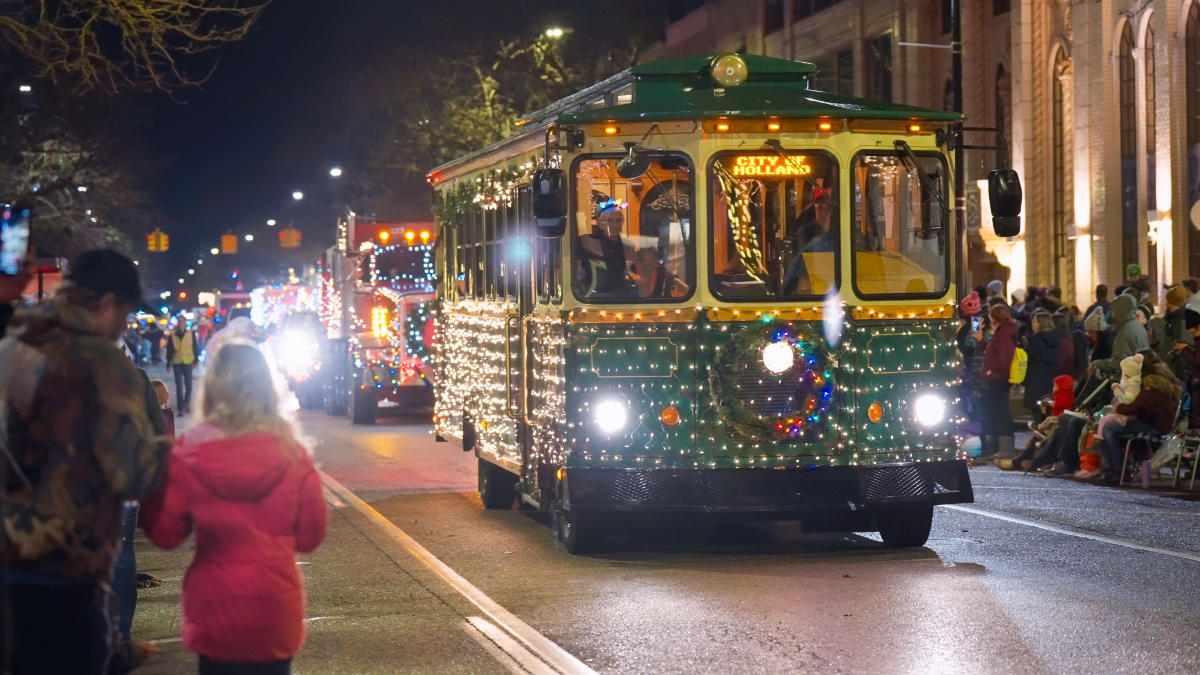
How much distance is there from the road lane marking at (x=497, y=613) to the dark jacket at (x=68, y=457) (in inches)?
144

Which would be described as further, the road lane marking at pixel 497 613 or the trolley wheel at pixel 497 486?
the trolley wheel at pixel 497 486

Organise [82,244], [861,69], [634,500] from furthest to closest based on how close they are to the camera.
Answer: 1. [82,244]
2. [861,69]
3. [634,500]

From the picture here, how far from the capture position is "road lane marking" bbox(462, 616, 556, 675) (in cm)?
834

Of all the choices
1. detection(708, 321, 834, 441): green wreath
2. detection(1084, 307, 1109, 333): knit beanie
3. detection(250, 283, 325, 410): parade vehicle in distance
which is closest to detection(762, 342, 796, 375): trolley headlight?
detection(708, 321, 834, 441): green wreath

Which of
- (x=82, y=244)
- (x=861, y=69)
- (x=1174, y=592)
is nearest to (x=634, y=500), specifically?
(x=1174, y=592)

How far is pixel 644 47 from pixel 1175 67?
2189 cm

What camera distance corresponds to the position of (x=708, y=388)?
38.7 feet

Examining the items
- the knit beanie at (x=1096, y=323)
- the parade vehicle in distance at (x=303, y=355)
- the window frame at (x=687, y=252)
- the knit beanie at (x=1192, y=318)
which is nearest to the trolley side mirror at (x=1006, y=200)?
the window frame at (x=687, y=252)

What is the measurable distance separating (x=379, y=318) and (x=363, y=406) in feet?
4.63

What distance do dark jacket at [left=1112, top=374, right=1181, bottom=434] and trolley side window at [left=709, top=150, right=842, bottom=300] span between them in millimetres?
5269

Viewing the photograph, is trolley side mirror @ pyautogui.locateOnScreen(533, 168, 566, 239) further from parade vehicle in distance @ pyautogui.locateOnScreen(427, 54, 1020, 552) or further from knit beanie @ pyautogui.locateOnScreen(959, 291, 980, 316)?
knit beanie @ pyautogui.locateOnScreen(959, 291, 980, 316)

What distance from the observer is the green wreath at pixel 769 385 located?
11773mm

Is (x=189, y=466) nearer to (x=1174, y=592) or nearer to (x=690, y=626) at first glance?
(x=690, y=626)

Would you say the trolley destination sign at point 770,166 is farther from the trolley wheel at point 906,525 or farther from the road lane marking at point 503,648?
the road lane marking at point 503,648
